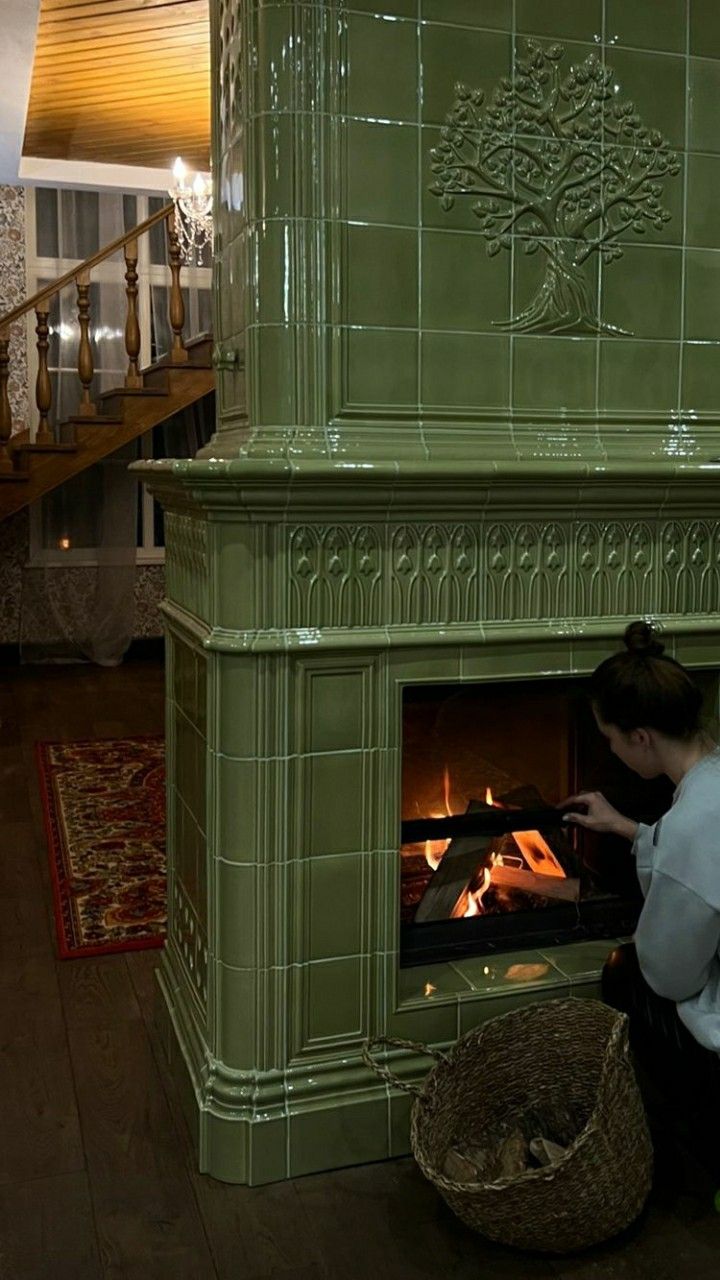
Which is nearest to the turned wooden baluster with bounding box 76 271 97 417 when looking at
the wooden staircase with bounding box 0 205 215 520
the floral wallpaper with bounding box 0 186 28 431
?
the wooden staircase with bounding box 0 205 215 520

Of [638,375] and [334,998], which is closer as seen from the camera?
[334,998]

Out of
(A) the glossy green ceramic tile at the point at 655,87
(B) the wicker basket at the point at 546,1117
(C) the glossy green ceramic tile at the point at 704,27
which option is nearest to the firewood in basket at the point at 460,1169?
(B) the wicker basket at the point at 546,1117

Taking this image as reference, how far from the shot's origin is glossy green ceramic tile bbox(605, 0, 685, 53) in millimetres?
2252

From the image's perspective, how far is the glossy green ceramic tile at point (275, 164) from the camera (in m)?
2.06

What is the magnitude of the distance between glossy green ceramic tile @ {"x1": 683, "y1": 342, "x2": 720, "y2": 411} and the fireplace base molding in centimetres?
23

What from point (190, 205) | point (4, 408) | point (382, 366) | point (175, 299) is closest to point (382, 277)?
point (382, 366)

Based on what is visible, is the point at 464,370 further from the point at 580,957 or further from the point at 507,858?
the point at 580,957

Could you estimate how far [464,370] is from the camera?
2.24 m

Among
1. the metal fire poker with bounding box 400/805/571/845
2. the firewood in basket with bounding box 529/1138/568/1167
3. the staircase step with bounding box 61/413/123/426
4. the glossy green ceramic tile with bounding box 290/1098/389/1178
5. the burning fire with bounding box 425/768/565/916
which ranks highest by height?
the staircase step with bounding box 61/413/123/426

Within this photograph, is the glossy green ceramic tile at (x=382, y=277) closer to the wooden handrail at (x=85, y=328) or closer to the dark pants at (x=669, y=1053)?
the dark pants at (x=669, y=1053)

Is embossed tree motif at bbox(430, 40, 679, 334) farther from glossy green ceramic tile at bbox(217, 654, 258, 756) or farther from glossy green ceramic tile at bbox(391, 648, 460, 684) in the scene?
glossy green ceramic tile at bbox(217, 654, 258, 756)

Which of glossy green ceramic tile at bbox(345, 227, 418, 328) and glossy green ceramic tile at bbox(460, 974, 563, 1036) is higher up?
glossy green ceramic tile at bbox(345, 227, 418, 328)

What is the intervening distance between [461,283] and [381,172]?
0.81ft

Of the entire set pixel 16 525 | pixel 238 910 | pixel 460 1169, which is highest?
pixel 16 525
